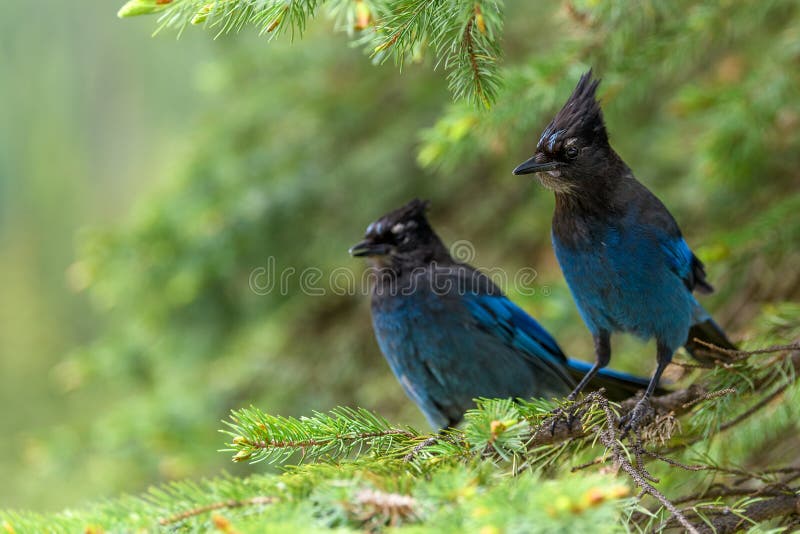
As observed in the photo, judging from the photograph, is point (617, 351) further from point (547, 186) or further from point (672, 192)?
point (547, 186)

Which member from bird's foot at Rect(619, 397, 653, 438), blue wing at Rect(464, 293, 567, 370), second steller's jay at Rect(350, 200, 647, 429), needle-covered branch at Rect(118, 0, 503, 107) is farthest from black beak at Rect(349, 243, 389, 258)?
needle-covered branch at Rect(118, 0, 503, 107)

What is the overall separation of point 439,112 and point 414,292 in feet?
4.80

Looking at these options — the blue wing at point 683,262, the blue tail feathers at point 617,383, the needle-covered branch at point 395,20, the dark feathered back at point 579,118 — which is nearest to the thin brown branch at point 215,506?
the needle-covered branch at point 395,20

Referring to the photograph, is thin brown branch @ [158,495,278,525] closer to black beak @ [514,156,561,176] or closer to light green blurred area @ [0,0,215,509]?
black beak @ [514,156,561,176]

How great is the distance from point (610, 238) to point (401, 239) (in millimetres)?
1186

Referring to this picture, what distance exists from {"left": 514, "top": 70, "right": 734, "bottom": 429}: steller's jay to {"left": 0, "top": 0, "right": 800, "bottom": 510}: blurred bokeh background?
1.78 feet

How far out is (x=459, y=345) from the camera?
9.89ft

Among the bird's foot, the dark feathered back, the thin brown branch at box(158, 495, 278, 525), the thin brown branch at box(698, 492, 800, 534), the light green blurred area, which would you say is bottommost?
the thin brown branch at box(698, 492, 800, 534)

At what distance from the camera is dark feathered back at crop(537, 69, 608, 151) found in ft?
7.55

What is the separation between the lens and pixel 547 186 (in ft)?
8.18

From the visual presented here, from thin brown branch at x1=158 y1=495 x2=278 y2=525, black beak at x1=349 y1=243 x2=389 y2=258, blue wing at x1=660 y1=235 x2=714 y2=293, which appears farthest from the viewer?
black beak at x1=349 y1=243 x2=389 y2=258

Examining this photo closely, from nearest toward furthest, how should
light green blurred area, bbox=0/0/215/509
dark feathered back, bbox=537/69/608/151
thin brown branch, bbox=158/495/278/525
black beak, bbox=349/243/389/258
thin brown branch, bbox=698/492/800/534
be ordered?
thin brown branch, bbox=158/495/278/525
thin brown branch, bbox=698/492/800/534
dark feathered back, bbox=537/69/608/151
black beak, bbox=349/243/389/258
light green blurred area, bbox=0/0/215/509

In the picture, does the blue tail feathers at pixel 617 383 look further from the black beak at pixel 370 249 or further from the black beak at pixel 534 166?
the black beak at pixel 370 249

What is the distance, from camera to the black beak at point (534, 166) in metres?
2.31
